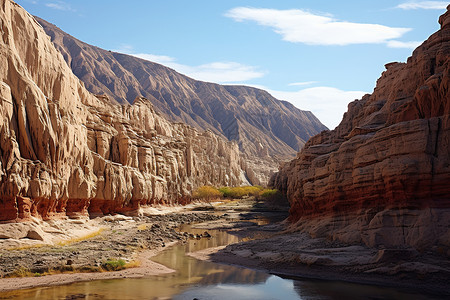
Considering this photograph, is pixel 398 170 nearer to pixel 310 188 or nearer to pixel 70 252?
pixel 310 188

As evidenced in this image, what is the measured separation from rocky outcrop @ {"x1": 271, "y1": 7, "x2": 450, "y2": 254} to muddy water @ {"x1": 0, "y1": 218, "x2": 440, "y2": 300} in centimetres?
527

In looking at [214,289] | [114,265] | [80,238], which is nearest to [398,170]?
[214,289]

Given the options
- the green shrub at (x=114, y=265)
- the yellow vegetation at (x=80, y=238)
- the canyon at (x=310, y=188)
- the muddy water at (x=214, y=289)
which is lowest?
the muddy water at (x=214, y=289)

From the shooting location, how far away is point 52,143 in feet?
116

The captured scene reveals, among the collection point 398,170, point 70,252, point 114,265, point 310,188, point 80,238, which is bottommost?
point 114,265

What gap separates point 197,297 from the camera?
20.6 m

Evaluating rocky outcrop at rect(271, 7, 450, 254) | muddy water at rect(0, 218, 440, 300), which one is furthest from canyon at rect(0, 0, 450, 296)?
muddy water at rect(0, 218, 440, 300)

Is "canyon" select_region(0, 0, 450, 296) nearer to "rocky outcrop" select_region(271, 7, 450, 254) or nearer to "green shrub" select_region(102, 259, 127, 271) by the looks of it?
"rocky outcrop" select_region(271, 7, 450, 254)

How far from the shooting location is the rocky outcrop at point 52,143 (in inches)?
1235

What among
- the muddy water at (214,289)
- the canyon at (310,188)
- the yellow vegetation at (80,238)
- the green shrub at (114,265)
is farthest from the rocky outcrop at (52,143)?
the muddy water at (214,289)

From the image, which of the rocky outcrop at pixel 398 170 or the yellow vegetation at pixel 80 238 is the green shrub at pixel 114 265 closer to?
the yellow vegetation at pixel 80 238

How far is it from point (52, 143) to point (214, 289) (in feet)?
67.4

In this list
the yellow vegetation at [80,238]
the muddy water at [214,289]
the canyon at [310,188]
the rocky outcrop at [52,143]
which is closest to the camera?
the muddy water at [214,289]

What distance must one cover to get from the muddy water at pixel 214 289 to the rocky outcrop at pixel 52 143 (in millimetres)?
11631
